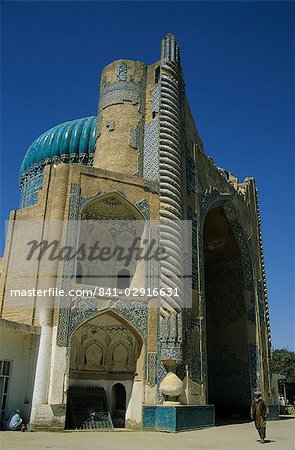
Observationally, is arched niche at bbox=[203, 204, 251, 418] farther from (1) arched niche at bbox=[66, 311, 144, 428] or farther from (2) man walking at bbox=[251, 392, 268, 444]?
(2) man walking at bbox=[251, 392, 268, 444]

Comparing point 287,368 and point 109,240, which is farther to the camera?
point 287,368

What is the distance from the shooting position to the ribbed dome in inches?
732

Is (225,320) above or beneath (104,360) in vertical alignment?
above

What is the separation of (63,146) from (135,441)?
13.7 meters

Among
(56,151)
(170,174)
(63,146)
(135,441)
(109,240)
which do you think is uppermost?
(63,146)

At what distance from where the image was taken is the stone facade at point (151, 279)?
32.7 ft

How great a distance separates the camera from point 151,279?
11.0 m

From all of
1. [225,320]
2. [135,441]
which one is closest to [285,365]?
[225,320]

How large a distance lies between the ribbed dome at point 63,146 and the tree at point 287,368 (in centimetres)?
2279

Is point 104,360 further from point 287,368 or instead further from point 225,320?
point 287,368

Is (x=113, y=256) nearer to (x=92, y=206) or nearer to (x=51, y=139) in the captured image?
(x=92, y=206)

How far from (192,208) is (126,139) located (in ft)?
9.68

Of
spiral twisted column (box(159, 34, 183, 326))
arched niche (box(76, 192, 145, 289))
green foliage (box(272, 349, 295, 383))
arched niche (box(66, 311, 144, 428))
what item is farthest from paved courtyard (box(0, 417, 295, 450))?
green foliage (box(272, 349, 295, 383))

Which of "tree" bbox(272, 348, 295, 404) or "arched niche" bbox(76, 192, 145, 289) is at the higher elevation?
"arched niche" bbox(76, 192, 145, 289)
